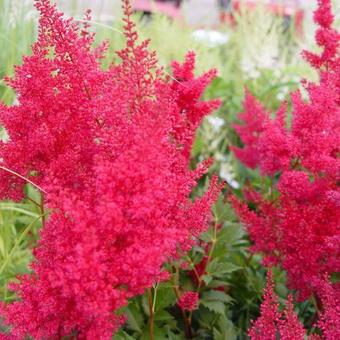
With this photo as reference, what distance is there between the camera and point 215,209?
2.43 meters

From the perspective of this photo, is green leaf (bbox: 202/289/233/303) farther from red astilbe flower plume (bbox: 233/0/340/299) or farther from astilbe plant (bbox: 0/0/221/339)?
astilbe plant (bbox: 0/0/221/339)

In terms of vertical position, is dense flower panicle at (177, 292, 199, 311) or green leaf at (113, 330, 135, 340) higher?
dense flower panicle at (177, 292, 199, 311)

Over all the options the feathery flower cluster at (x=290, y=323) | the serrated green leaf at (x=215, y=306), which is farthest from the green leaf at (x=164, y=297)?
the feathery flower cluster at (x=290, y=323)

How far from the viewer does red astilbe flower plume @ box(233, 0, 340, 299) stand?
1820 millimetres

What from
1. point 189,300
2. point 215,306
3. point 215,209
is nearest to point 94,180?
point 189,300

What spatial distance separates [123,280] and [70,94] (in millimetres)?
577

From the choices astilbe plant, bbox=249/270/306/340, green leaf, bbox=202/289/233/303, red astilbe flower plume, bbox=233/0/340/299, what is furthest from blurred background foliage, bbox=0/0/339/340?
astilbe plant, bbox=249/270/306/340

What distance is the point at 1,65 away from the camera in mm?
3289

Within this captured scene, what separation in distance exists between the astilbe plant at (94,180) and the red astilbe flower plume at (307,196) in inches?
13.9

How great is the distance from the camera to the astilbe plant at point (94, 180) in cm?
126

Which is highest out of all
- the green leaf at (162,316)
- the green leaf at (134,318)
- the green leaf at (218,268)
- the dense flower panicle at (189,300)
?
the dense flower panicle at (189,300)

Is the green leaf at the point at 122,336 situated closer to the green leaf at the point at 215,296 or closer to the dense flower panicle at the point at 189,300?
the dense flower panicle at the point at 189,300

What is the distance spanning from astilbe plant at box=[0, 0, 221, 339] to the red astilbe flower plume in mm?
354

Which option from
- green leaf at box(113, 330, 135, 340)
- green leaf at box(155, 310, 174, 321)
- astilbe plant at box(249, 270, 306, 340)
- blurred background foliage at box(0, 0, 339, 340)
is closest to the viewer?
astilbe plant at box(249, 270, 306, 340)
